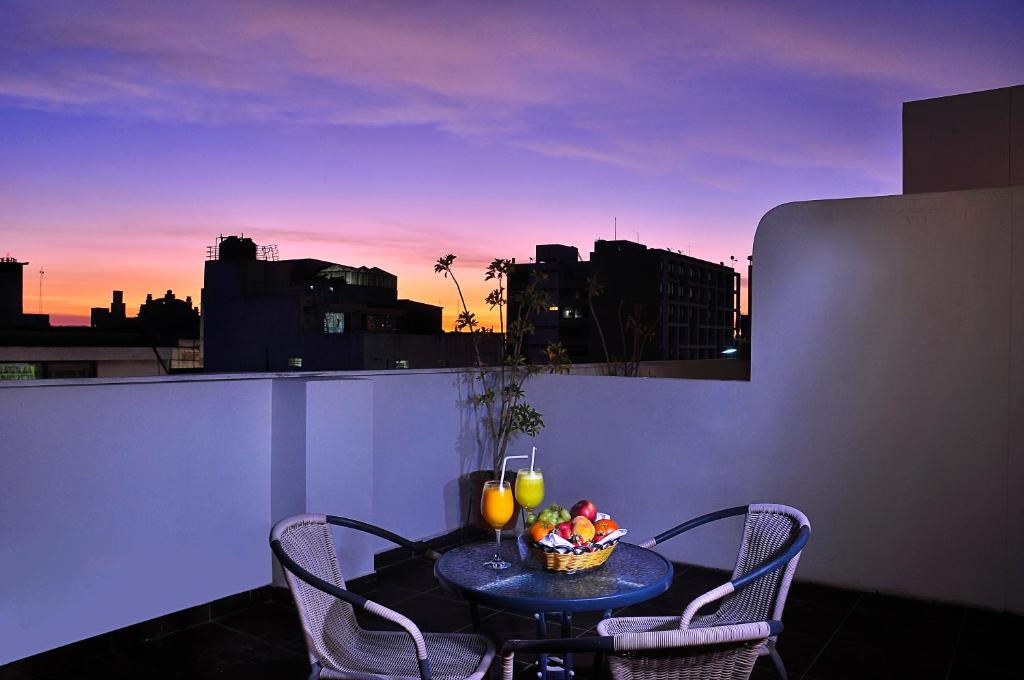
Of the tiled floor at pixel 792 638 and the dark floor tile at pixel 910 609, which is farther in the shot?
the dark floor tile at pixel 910 609

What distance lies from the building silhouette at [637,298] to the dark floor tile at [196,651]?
149 ft

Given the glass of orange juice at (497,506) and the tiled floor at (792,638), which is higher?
the glass of orange juice at (497,506)

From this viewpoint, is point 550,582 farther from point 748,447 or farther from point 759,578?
point 748,447

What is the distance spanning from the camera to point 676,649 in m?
1.59

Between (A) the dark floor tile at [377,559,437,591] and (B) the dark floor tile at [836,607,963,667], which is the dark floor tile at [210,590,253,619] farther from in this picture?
(B) the dark floor tile at [836,607,963,667]

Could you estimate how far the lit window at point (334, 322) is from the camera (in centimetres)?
3341

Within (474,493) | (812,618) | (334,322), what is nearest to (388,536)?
(812,618)

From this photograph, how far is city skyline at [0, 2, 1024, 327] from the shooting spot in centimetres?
663

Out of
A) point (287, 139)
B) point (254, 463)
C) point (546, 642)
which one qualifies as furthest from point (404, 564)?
point (287, 139)

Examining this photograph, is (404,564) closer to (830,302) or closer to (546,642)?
(830,302)

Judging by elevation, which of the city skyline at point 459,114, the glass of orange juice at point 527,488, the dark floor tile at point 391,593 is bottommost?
the dark floor tile at point 391,593

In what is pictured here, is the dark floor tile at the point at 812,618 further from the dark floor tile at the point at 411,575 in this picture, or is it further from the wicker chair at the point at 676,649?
the wicker chair at the point at 676,649

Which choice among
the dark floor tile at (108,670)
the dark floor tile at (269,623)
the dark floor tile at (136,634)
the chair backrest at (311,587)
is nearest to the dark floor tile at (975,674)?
the chair backrest at (311,587)

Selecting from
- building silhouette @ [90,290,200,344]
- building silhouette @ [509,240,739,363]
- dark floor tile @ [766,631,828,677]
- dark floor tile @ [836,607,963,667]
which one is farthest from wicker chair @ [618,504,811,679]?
building silhouette @ [509,240,739,363]
